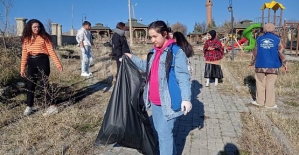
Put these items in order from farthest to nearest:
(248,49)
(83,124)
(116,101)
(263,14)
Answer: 1. (263,14)
2. (248,49)
3. (83,124)
4. (116,101)

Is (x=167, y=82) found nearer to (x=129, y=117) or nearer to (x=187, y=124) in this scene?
(x=129, y=117)

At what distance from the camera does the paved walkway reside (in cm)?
352

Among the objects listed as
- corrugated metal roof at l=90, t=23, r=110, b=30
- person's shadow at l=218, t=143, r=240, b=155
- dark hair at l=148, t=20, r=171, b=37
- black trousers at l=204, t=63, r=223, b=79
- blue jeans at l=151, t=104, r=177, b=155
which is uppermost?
corrugated metal roof at l=90, t=23, r=110, b=30

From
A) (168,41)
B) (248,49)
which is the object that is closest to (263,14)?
(248,49)

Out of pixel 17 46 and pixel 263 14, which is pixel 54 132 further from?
pixel 263 14

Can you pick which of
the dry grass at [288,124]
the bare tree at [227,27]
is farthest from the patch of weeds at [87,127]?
the bare tree at [227,27]

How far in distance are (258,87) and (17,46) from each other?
8.08 m

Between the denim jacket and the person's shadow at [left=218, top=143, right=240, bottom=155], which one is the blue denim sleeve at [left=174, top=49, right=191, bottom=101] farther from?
the person's shadow at [left=218, top=143, right=240, bottom=155]

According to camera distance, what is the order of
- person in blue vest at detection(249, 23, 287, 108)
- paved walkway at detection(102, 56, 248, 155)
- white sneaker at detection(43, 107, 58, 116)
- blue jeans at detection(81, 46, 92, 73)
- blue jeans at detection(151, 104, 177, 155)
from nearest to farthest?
blue jeans at detection(151, 104, 177, 155), paved walkway at detection(102, 56, 248, 155), white sneaker at detection(43, 107, 58, 116), person in blue vest at detection(249, 23, 287, 108), blue jeans at detection(81, 46, 92, 73)

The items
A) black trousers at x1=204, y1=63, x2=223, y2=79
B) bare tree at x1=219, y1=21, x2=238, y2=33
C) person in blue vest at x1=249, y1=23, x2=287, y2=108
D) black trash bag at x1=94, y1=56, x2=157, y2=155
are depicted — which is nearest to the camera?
black trash bag at x1=94, y1=56, x2=157, y2=155

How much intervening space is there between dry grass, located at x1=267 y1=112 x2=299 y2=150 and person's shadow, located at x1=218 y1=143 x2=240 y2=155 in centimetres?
77

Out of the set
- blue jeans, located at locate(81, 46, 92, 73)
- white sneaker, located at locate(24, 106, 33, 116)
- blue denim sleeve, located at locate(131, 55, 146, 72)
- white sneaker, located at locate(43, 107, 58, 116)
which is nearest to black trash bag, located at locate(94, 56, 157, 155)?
blue denim sleeve, located at locate(131, 55, 146, 72)

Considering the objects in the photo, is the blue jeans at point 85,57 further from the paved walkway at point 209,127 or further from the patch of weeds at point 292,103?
the patch of weeds at point 292,103

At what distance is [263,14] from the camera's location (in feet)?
71.8
